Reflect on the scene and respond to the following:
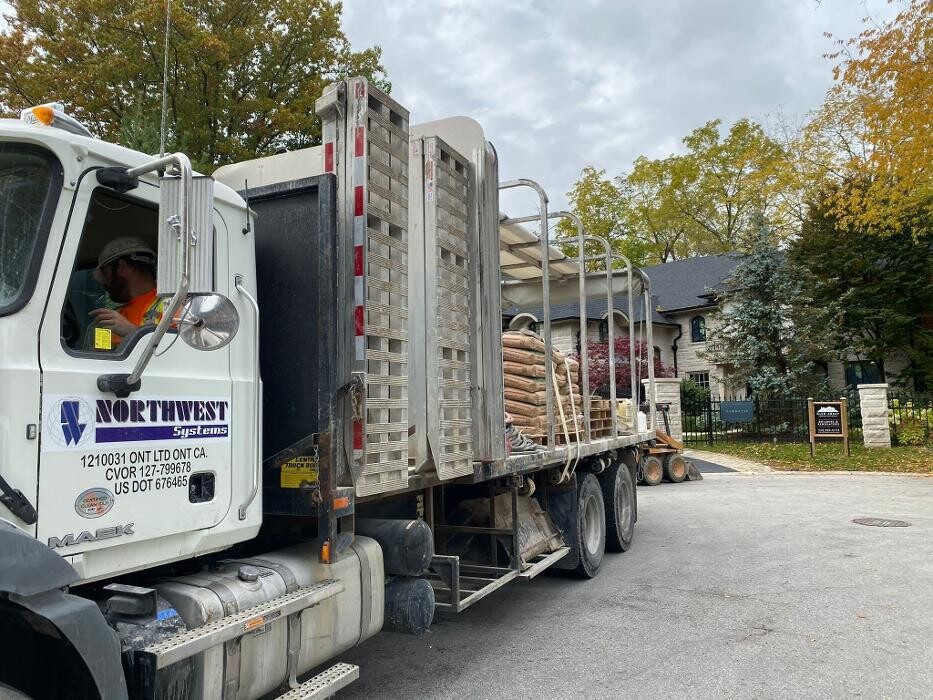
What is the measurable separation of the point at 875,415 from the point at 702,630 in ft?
55.1

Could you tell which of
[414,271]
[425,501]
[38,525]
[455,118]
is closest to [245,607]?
[38,525]

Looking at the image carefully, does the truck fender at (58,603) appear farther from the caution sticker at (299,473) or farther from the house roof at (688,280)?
the house roof at (688,280)

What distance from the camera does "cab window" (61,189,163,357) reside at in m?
2.69

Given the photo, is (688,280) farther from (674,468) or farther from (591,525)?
(591,525)

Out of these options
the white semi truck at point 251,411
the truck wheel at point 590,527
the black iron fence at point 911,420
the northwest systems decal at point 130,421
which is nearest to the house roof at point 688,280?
the black iron fence at point 911,420

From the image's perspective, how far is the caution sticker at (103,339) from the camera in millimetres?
A: 2705

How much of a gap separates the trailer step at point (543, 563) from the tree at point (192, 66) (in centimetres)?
1183

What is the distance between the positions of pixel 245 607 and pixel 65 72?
54.3 feet

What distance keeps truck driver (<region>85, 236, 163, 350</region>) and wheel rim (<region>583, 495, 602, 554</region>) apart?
16.4 ft

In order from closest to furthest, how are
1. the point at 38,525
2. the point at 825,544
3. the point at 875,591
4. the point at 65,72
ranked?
the point at 38,525 → the point at 875,591 → the point at 825,544 → the point at 65,72

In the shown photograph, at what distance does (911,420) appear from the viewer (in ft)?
65.6

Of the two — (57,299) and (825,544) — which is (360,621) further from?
(825,544)

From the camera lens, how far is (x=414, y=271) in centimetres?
443

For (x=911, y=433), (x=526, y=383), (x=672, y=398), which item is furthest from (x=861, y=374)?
(x=526, y=383)
